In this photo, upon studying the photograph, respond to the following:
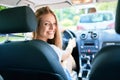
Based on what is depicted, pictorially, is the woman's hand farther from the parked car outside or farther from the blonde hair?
the blonde hair

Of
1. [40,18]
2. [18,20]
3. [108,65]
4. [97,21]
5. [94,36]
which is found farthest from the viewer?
[97,21]

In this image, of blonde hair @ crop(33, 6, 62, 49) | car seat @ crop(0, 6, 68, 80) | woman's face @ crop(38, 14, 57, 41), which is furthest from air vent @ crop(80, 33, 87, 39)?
car seat @ crop(0, 6, 68, 80)

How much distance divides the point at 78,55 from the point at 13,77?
7.32 feet

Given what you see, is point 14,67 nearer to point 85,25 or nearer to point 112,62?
point 112,62

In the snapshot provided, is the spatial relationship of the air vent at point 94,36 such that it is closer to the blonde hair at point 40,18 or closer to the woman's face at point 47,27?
the blonde hair at point 40,18

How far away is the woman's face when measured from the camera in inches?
108

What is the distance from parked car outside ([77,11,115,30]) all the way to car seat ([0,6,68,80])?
227 centimetres

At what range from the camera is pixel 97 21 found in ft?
15.9

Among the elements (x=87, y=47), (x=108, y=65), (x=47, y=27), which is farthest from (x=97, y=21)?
(x=108, y=65)

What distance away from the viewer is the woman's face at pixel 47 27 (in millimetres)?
2740

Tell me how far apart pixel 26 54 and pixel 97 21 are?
270cm

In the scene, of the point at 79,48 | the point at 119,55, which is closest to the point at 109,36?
the point at 79,48

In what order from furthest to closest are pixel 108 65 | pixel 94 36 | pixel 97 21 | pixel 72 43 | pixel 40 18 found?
pixel 97 21 < pixel 94 36 < pixel 72 43 < pixel 40 18 < pixel 108 65

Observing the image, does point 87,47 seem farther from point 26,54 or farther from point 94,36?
point 26,54
